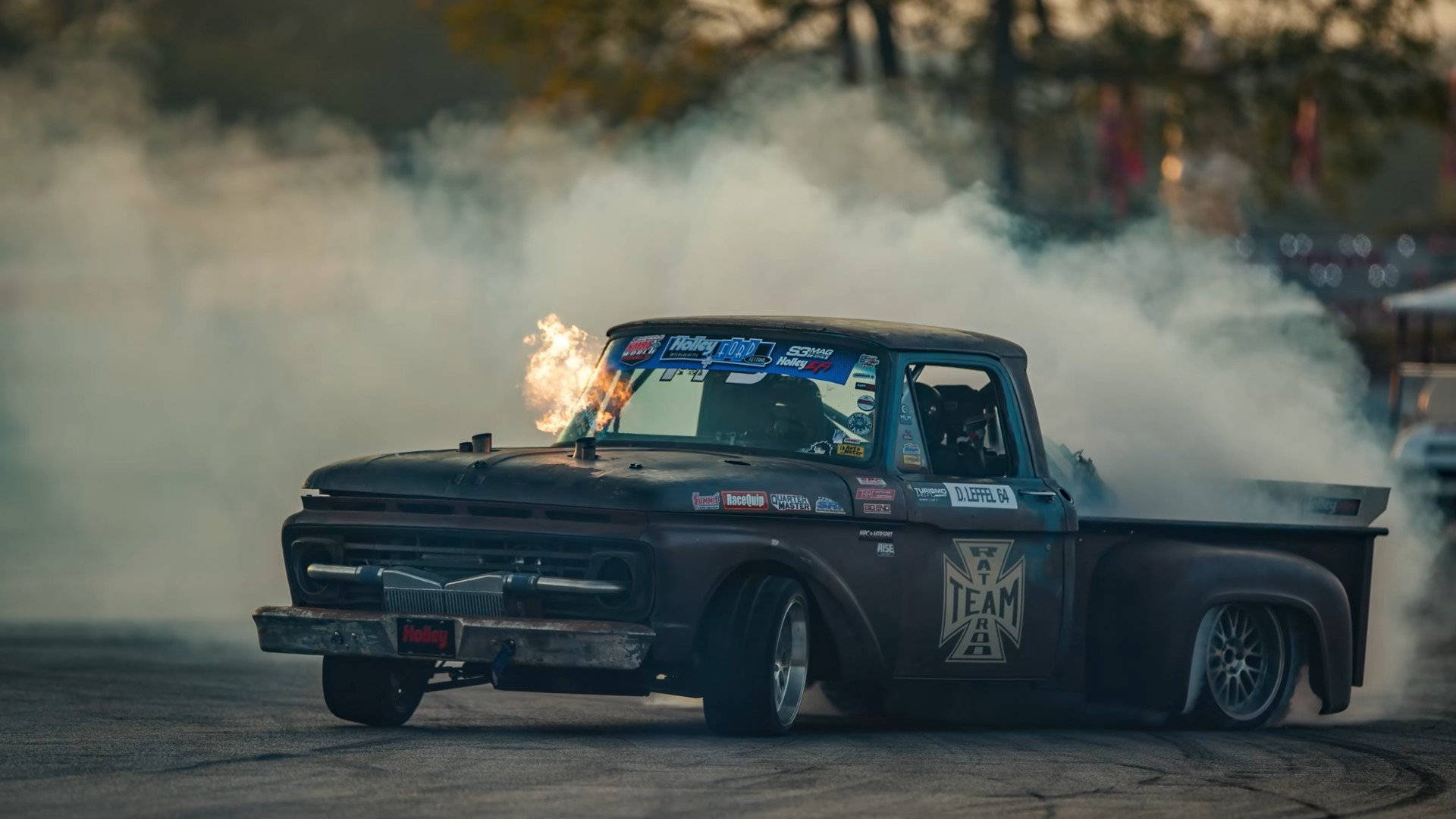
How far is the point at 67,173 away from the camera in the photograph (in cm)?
2312

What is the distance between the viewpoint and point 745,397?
10461 millimetres

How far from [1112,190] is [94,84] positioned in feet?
87.3

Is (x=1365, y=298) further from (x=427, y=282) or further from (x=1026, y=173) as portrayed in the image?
(x=427, y=282)

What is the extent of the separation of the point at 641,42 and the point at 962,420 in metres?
25.9

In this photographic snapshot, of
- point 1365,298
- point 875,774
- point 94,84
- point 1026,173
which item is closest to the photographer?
point 875,774

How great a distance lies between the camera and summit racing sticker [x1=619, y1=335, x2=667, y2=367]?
35.5 feet

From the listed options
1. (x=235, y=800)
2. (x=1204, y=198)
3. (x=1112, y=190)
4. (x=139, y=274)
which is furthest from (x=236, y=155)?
(x=1204, y=198)

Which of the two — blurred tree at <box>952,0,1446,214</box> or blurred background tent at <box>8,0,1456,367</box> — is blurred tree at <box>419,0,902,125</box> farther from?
blurred tree at <box>952,0,1446,214</box>

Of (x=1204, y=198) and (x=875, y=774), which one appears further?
(x=1204, y=198)

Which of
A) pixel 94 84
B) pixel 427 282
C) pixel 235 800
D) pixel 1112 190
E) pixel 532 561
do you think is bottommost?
pixel 235 800

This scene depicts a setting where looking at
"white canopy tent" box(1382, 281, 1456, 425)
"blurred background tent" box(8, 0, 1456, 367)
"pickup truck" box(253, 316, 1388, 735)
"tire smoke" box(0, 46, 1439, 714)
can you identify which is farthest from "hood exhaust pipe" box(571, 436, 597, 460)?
"blurred background tent" box(8, 0, 1456, 367)

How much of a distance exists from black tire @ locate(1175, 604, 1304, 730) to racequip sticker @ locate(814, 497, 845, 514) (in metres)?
2.28

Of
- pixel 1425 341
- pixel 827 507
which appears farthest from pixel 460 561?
pixel 1425 341

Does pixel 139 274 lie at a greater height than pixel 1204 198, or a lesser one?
A: lesser
